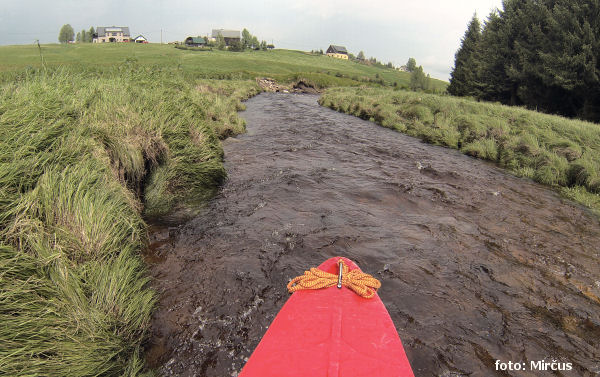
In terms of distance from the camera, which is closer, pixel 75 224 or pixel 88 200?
pixel 75 224

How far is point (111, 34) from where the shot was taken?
112688 mm

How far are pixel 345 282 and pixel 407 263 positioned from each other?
6.68 ft

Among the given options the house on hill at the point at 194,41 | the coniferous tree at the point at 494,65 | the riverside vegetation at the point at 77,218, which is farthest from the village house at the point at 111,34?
the riverside vegetation at the point at 77,218

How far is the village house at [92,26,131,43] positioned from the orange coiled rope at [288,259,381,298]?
459 ft

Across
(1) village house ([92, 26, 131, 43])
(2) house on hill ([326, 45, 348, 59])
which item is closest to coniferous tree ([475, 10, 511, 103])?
(2) house on hill ([326, 45, 348, 59])

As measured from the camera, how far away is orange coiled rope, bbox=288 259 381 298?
9.68ft

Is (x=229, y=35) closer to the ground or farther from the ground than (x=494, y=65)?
farther from the ground

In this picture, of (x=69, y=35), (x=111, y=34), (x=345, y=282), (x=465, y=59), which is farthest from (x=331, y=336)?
(x=69, y=35)

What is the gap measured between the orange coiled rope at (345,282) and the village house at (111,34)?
140 meters

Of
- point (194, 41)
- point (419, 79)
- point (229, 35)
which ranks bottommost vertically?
point (419, 79)

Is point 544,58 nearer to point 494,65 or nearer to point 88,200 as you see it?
point 494,65

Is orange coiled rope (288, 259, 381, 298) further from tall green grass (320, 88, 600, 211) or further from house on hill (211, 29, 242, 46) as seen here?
house on hill (211, 29, 242, 46)

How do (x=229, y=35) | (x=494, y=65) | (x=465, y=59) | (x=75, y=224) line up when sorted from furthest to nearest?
(x=229, y=35)
(x=465, y=59)
(x=494, y=65)
(x=75, y=224)

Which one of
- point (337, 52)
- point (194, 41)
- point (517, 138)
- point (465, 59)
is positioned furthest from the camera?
point (337, 52)
